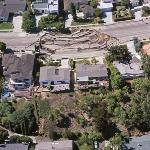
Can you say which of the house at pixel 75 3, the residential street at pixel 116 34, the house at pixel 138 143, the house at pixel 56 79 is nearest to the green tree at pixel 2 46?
the residential street at pixel 116 34

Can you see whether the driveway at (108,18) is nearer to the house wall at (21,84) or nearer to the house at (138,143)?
the house wall at (21,84)

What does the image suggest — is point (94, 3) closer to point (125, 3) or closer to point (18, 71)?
point (125, 3)

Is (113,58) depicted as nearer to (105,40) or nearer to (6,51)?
(105,40)

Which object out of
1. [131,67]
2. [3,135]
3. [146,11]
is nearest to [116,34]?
[146,11]

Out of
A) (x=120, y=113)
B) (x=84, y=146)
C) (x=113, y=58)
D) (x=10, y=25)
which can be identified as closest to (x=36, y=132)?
(x=84, y=146)

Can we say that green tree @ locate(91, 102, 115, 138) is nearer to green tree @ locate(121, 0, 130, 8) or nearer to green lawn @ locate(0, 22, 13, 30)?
green lawn @ locate(0, 22, 13, 30)

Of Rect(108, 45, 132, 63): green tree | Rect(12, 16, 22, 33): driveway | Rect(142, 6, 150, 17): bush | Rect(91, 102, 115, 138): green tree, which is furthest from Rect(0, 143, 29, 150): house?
Rect(142, 6, 150, 17): bush
